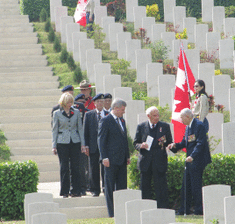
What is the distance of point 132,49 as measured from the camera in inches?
592

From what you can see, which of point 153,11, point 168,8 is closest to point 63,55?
point 168,8

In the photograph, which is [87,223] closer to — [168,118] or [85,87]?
[85,87]

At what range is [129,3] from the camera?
19.3 meters

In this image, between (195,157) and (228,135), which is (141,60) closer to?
(228,135)

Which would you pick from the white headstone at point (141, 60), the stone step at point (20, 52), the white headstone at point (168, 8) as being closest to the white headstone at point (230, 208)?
the white headstone at point (141, 60)

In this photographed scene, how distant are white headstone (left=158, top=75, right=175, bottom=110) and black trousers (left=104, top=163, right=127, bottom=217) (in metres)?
4.66

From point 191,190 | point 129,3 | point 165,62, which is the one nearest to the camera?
point 191,190

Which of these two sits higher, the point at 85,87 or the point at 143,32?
the point at 143,32

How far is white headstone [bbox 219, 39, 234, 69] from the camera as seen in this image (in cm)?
1499

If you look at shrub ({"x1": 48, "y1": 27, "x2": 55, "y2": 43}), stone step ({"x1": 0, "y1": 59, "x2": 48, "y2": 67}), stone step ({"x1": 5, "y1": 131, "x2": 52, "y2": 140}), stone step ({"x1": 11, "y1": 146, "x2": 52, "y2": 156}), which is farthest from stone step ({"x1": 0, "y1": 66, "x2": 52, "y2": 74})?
stone step ({"x1": 11, "y1": 146, "x2": 52, "y2": 156})

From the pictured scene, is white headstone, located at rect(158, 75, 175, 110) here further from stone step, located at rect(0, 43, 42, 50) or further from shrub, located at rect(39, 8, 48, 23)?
shrub, located at rect(39, 8, 48, 23)

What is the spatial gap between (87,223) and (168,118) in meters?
5.17

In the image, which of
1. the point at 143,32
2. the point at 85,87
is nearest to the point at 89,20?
the point at 143,32

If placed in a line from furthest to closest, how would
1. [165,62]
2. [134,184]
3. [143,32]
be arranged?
[143,32] → [165,62] → [134,184]
